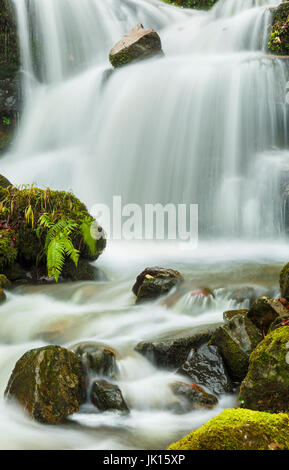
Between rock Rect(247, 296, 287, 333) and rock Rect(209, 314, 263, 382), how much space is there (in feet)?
0.40

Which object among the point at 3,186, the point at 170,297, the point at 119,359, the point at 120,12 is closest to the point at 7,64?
the point at 120,12

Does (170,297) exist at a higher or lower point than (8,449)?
higher

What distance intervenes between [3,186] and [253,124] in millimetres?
5811

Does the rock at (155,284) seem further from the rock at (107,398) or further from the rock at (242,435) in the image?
the rock at (242,435)

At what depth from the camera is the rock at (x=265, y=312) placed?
3744 millimetres

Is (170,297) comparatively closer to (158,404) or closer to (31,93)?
(158,404)

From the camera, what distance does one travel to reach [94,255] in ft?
22.0

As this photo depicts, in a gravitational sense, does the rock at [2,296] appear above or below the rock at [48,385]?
above

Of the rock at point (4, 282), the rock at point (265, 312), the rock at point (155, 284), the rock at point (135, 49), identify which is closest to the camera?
the rock at point (265, 312)

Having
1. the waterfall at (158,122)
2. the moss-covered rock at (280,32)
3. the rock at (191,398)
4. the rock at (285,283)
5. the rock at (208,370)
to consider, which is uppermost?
the moss-covered rock at (280,32)

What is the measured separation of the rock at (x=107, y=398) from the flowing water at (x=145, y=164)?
7cm

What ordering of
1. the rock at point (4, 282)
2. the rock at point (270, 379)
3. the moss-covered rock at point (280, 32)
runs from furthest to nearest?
the moss-covered rock at point (280, 32), the rock at point (4, 282), the rock at point (270, 379)

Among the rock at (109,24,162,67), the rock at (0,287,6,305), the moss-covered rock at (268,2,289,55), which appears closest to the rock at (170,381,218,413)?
the rock at (0,287,6,305)

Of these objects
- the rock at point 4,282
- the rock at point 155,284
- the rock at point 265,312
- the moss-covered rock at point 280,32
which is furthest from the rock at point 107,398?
the moss-covered rock at point 280,32
